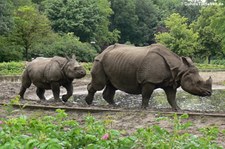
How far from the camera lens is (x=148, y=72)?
10906 mm

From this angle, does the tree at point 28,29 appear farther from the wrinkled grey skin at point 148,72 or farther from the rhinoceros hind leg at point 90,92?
the wrinkled grey skin at point 148,72

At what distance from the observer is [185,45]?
164 feet

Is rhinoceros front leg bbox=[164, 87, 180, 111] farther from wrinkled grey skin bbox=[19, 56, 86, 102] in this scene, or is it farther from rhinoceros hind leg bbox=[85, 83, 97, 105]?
wrinkled grey skin bbox=[19, 56, 86, 102]

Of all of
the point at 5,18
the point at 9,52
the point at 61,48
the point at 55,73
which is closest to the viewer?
the point at 55,73

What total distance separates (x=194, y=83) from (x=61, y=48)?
113ft

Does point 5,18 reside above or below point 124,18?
above

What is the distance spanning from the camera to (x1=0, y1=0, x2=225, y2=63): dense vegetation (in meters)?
41.4

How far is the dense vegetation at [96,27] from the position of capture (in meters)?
41.4

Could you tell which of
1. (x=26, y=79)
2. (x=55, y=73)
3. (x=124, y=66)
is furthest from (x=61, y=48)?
(x=124, y=66)

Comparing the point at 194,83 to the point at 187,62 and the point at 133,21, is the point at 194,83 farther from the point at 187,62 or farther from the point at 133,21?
the point at 133,21

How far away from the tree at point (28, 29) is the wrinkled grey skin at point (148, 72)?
3043 centimetres

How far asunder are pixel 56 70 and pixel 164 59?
3273 millimetres

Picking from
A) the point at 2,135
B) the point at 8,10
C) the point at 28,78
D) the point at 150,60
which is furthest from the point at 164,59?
the point at 8,10

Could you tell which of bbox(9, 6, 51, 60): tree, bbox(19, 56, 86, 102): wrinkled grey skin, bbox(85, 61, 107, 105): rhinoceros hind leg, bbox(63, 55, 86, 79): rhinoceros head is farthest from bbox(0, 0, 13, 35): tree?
bbox(85, 61, 107, 105): rhinoceros hind leg
